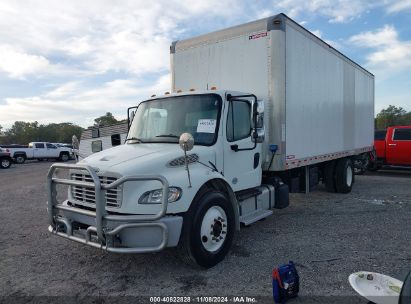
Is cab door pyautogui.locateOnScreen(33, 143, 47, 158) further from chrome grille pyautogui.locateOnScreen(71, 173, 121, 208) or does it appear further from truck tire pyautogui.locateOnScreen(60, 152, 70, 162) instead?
chrome grille pyautogui.locateOnScreen(71, 173, 121, 208)

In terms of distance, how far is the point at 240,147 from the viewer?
19.0ft

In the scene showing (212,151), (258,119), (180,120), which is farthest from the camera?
(258,119)

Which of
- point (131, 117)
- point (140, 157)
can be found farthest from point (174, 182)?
point (131, 117)

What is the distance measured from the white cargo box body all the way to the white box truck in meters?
0.02

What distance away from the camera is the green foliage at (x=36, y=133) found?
3196 inches

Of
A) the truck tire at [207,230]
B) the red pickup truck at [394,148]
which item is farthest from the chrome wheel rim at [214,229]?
the red pickup truck at [394,148]

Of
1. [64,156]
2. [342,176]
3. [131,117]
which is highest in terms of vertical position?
[131,117]

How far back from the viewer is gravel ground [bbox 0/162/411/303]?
423cm

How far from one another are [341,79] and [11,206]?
9617 millimetres

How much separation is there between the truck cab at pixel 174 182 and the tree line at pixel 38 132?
240 ft

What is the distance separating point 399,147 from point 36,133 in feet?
278

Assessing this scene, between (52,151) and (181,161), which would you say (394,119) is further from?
(181,161)

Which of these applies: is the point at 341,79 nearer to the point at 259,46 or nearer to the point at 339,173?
the point at 339,173

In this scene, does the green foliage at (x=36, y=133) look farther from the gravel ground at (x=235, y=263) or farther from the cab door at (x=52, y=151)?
the gravel ground at (x=235, y=263)
